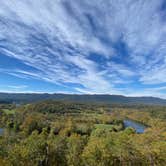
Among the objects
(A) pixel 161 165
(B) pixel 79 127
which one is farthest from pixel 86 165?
(B) pixel 79 127

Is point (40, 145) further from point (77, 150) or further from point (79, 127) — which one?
point (79, 127)

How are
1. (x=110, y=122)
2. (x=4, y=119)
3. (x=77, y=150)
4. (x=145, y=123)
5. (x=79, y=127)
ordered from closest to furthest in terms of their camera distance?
(x=77, y=150) → (x=79, y=127) → (x=4, y=119) → (x=110, y=122) → (x=145, y=123)

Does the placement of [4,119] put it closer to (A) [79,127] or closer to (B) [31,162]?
(A) [79,127]

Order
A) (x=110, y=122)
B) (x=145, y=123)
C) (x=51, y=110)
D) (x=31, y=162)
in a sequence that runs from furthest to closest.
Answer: (x=51, y=110) → (x=145, y=123) → (x=110, y=122) → (x=31, y=162)

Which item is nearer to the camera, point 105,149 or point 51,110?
point 105,149

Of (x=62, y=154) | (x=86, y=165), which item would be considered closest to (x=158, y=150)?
(x=86, y=165)

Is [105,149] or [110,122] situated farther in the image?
[110,122]

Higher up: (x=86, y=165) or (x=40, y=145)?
(x=40, y=145)

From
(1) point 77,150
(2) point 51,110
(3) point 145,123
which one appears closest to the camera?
(1) point 77,150

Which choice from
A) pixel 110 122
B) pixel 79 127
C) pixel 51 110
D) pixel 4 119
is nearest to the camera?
pixel 79 127
